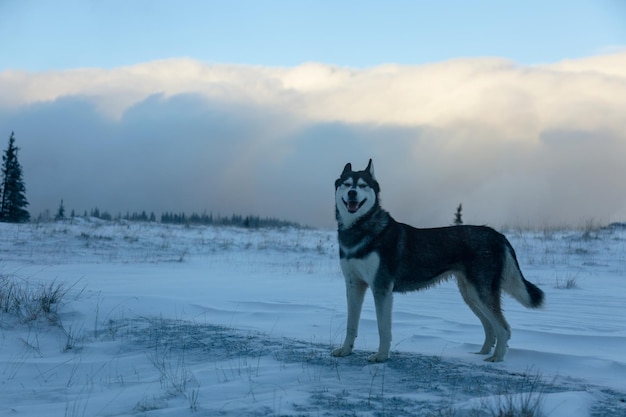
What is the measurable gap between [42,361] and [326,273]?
878cm

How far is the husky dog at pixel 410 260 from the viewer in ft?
19.2

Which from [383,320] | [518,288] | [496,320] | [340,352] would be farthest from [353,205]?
[518,288]

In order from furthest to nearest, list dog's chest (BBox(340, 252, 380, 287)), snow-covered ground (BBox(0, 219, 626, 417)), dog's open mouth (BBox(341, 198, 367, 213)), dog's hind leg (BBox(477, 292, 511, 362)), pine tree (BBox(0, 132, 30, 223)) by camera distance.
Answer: pine tree (BBox(0, 132, 30, 223)) → dog's open mouth (BBox(341, 198, 367, 213)) → dog's hind leg (BBox(477, 292, 511, 362)) → dog's chest (BBox(340, 252, 380, 287)) → snow-covered ground (BBox(0, 219, 626, 417))

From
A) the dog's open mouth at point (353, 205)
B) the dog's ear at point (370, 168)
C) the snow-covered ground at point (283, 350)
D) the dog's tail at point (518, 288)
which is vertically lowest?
the snow-covered ground at point (283, 350)

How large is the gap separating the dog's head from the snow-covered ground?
58.8 inches

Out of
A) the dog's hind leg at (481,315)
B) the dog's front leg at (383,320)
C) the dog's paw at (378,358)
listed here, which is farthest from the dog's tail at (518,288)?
the dog's paw at (378,358)

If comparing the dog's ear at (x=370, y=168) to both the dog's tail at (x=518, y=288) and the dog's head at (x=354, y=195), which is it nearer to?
the dog's head at (x=354, y=195)

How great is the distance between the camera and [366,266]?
19.0 ft

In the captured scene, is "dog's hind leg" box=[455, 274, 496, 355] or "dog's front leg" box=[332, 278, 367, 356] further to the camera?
"dog's hind leg" box=[455, 274, 496, 355]

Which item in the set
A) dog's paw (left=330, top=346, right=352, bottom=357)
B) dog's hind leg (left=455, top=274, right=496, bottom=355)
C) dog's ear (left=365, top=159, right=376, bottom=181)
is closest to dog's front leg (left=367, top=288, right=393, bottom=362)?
dog's paw (left=330, top=346, right=352, bottom=357)

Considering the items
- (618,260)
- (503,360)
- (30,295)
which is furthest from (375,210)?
(618,260)

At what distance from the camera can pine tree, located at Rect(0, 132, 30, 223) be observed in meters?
42.7

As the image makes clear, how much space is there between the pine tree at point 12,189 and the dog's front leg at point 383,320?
141 feet

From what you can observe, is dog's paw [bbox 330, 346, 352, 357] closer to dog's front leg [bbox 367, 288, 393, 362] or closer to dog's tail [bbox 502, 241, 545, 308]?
dog's front leg [bbox 367, 288, 393, 362]
